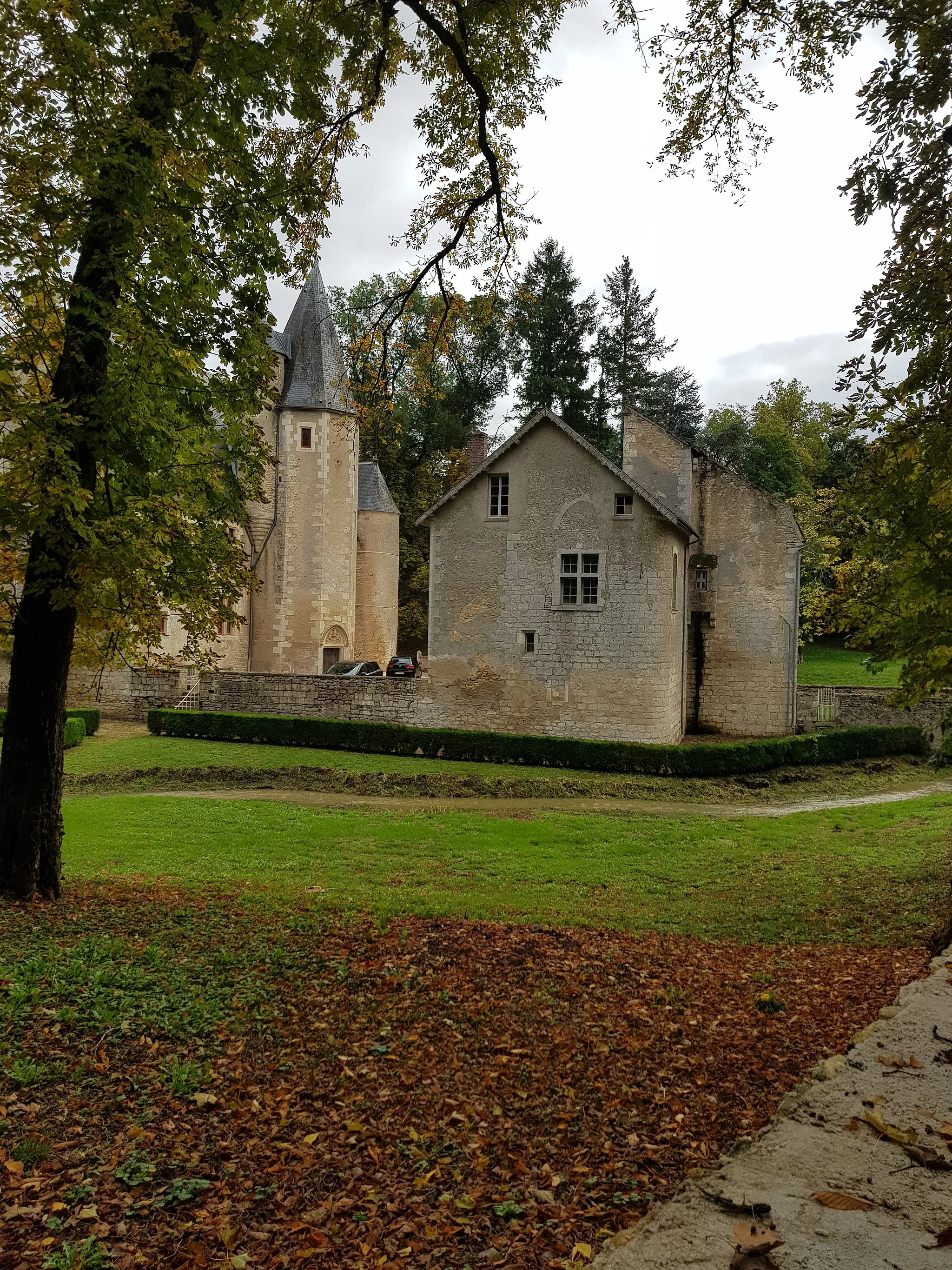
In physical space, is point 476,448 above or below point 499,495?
above

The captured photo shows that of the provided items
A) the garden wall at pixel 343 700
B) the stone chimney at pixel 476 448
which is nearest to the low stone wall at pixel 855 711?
the garden wall at pixel 343 700

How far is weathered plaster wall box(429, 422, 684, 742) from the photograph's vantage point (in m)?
23.0

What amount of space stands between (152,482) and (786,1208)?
21.5 ft

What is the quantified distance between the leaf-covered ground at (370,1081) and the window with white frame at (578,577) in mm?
16631

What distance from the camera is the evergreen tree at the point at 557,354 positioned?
150 ft

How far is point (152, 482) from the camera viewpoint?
7.05 m

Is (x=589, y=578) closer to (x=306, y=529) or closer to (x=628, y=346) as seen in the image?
(x=306, y=529)

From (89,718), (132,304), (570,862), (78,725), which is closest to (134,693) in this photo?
(89,718)

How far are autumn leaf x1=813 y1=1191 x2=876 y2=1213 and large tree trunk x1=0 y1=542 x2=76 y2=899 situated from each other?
6.91m

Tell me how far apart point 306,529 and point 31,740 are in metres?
28.4

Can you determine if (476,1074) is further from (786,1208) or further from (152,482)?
(152,482)

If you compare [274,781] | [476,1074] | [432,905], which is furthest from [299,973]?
[274,781]

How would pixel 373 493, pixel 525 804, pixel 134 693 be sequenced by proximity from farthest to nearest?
pixel 373 493, pixel 134 693, pixel 525 804

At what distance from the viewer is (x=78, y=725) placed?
24.1 meters
